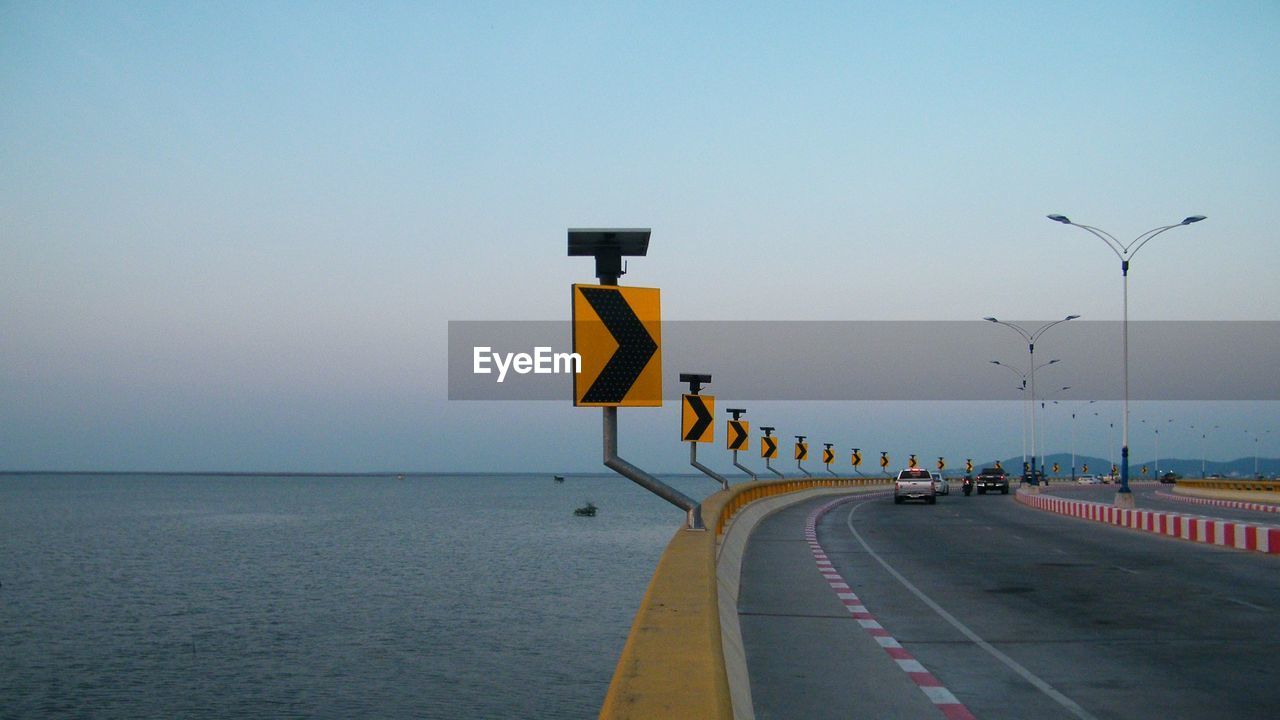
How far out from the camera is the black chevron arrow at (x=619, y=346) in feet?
31.3

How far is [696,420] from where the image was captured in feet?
76.6

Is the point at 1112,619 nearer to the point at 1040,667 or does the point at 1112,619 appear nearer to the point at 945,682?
the point at 1040,667

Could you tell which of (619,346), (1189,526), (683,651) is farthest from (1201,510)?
(683,651)

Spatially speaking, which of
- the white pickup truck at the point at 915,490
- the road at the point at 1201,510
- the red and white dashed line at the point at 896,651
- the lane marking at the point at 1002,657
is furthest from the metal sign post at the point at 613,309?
the white pickup truck at the point at 915,490

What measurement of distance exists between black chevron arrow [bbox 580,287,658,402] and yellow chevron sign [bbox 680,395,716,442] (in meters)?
13.0

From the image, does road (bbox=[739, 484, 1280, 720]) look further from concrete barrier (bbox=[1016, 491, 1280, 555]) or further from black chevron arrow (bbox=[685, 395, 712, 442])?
black chevron arrow (bbox=[685, 395, 712, 442])

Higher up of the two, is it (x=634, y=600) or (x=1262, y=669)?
(x=1262, y=669)

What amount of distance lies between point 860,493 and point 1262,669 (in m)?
70.8

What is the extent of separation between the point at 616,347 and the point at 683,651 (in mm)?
3794

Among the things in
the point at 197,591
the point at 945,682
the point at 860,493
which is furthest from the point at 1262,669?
the point at 860,493

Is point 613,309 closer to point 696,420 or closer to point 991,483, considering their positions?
point 696,420

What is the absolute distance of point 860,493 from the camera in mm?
80438

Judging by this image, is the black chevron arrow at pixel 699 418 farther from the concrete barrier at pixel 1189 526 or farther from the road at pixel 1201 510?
the road at pixel 1201 510

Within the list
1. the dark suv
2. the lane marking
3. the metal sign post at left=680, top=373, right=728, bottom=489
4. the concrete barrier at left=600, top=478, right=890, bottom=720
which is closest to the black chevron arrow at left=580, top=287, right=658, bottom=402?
the concrete barrier at left=600, top=478, right=890, bottom=720
